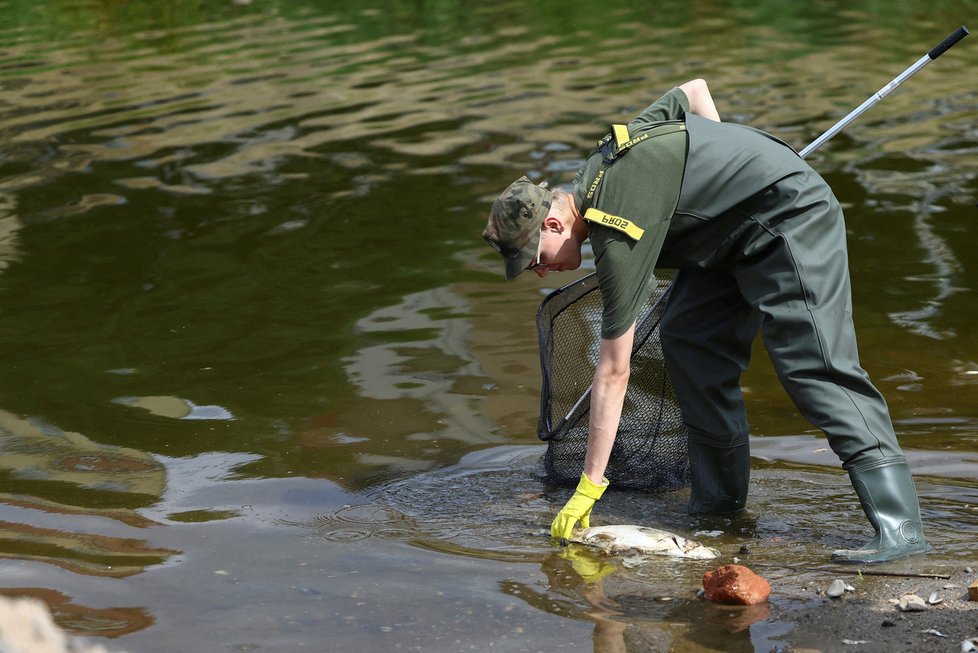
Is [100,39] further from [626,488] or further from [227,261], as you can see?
[626,488]

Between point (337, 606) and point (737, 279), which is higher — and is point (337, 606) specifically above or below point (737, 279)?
below

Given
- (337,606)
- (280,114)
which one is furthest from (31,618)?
(280,114)

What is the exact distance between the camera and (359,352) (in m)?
6.41

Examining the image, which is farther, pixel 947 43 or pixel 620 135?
pixel 947 43

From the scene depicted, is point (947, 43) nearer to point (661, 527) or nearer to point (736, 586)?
point (661, 527)

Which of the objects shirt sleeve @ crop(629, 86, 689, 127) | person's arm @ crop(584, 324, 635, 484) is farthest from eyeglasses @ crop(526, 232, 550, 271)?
shirt sleeve @ crop(629, 86, 689, 127)

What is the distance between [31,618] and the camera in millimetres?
2443

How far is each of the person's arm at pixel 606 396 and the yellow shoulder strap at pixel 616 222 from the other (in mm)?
289

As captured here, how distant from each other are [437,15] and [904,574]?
15904 mm

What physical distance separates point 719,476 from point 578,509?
2.12 feet

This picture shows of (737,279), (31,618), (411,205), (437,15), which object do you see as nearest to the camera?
(31,618)

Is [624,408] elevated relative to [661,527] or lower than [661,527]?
elevated

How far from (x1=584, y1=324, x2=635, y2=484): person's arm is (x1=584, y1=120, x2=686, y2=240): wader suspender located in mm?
311

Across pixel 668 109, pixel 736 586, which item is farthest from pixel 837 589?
pixel 668 109
